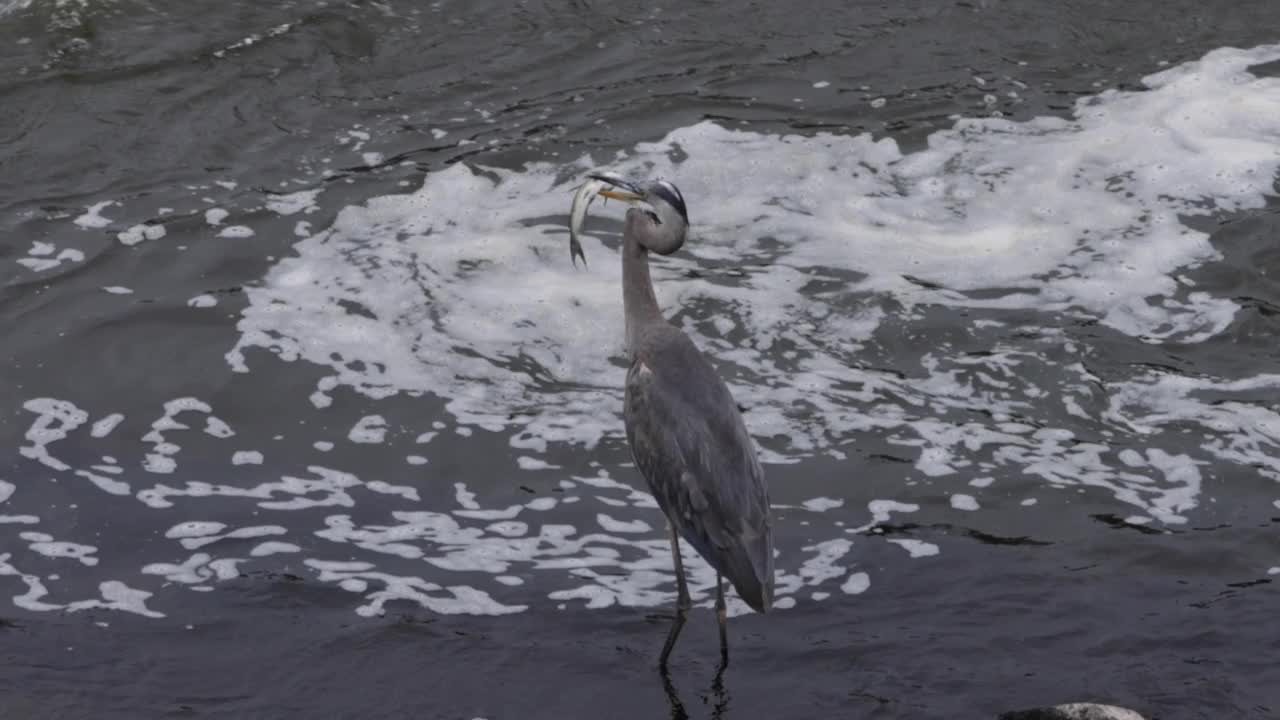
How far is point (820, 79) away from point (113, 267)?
5.56 metres

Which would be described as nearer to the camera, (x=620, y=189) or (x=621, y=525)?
(x=620, y=189)

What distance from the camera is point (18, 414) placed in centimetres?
785

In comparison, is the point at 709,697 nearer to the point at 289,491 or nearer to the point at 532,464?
the point at 532,464

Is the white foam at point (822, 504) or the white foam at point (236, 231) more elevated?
the white foam at point (236, 231)

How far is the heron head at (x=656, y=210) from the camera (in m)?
6.07

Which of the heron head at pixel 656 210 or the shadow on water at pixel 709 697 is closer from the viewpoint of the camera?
the shadow on water at pixel 709 697

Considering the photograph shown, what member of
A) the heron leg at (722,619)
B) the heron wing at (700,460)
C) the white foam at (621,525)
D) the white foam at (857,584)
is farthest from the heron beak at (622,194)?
the white foam at (857,584)

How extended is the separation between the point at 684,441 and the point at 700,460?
104mm

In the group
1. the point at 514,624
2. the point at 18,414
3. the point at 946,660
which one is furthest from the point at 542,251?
the point at 946,660

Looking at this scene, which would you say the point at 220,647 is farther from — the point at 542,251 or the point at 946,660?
the point at 542,251

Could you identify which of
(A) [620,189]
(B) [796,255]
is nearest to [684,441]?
(A) [620,189]

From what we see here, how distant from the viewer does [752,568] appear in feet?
18.5

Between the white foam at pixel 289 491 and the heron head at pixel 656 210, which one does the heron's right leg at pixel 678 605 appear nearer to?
the heron head at pixel 656 210

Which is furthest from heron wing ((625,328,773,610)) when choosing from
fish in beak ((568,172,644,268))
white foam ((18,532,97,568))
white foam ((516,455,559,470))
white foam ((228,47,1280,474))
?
white foam ((18,532,97,568))
